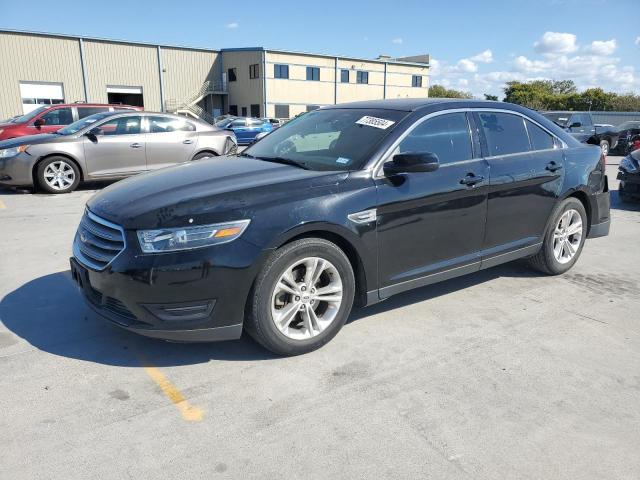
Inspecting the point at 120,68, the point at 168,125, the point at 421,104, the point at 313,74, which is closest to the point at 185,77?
the point at 120,68

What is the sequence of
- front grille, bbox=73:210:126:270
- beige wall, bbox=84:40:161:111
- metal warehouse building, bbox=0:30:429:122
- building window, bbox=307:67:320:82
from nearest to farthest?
front grille, bbox=73:210:126:270, metal warehouse building, bbox=0:30:429:122, beige wall, bbox=84:40:161:111, building window, bbox=307:67:320:82

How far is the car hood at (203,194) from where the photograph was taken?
304cm

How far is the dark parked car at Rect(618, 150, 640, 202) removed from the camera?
903 cm

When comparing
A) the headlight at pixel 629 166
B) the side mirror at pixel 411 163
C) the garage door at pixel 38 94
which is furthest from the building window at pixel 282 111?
the side mirror at pixel 411 163

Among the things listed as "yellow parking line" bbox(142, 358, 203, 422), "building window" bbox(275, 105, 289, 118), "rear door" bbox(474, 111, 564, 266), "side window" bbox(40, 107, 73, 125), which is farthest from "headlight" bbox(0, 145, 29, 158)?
"building window" bbox(275, 105, 289, 118)

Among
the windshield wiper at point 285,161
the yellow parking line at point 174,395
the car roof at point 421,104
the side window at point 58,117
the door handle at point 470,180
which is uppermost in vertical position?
the car roof at point 421,104

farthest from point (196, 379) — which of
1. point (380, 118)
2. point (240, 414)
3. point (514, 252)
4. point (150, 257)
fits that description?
point (514, 252)

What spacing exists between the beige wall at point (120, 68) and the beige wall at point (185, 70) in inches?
50.0

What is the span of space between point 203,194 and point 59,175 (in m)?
7.47

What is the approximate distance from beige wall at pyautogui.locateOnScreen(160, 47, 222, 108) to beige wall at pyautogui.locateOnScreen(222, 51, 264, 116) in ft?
5.83

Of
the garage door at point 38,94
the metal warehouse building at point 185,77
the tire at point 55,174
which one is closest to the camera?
the tire at point 55,174

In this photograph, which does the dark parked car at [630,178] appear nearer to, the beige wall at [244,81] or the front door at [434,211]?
the front door at [434,211]

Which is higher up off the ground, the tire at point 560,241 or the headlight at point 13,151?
the headlight at point 13,151

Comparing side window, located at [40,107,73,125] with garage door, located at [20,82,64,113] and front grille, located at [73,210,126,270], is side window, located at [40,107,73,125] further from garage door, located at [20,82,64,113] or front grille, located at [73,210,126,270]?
garage door, located at [20,82,64,113]
